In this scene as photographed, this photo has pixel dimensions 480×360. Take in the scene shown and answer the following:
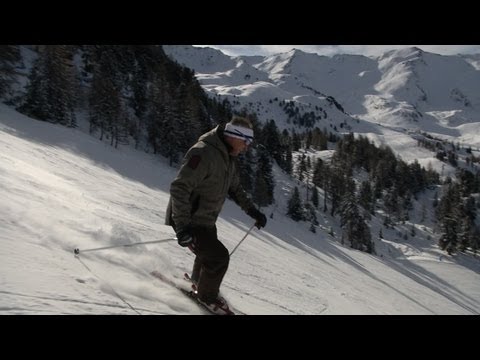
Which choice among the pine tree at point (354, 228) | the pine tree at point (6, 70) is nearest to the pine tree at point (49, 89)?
the pine tree at point (6, 70)

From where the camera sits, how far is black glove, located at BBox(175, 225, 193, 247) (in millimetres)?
4551

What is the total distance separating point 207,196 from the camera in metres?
4.89

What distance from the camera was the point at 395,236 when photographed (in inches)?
4304

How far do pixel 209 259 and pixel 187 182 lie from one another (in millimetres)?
974

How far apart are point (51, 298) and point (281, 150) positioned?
102916 millimetres

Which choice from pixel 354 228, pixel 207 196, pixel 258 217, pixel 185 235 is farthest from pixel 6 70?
pixel 354 228

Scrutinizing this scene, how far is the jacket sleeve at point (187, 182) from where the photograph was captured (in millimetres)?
4555

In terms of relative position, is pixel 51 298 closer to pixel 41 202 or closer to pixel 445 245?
pixel 41 202

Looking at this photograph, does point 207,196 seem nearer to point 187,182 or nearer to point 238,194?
point 187,182

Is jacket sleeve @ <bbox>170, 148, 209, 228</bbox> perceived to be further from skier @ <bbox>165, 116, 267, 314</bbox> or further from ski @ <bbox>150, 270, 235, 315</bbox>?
ski @ <bbox>150, 270, 235, 315</bbox>

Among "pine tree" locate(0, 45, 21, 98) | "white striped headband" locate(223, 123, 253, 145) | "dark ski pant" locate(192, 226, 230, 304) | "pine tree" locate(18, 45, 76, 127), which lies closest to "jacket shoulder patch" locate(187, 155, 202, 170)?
"white striped headband" locate(223, 123, 253, 145)

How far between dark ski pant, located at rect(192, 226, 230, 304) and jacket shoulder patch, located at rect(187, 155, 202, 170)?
79 centimetres
